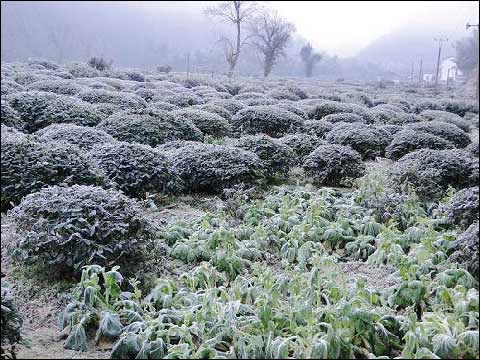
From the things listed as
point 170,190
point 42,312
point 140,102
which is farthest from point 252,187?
point 140,102

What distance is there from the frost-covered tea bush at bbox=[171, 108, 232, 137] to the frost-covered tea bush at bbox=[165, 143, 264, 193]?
3112mm

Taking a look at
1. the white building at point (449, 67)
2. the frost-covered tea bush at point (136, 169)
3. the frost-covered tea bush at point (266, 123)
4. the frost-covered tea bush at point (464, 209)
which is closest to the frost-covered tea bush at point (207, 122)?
the frost-covered tea bush at point (266, 123)

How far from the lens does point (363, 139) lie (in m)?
8.95

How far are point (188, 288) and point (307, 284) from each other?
0.90 meters

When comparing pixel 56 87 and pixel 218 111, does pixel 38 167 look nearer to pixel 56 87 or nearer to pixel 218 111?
pixel 218 111

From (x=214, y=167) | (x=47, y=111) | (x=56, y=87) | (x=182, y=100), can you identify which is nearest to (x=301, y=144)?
(x=214, y=167)

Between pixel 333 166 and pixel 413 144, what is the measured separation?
259 cm

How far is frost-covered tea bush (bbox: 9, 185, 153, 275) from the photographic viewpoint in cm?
365

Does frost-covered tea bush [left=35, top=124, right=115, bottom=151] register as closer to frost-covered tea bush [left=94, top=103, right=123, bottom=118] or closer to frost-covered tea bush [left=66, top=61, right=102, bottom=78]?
frost-covered tea bush [left=94, top=103, right=123, bottom=118]

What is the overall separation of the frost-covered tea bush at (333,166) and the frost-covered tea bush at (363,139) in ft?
6.09

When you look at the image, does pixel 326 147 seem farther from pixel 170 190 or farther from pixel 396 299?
pixel 396 299

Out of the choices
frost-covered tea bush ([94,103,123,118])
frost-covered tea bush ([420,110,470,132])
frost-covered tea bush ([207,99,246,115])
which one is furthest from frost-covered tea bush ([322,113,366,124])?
frost-covered tea bush ([94,103,123,118])

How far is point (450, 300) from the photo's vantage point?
3.16 meters

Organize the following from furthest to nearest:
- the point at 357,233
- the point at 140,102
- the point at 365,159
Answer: the point at 140,102, the point at 365,159, the point at 357,233
